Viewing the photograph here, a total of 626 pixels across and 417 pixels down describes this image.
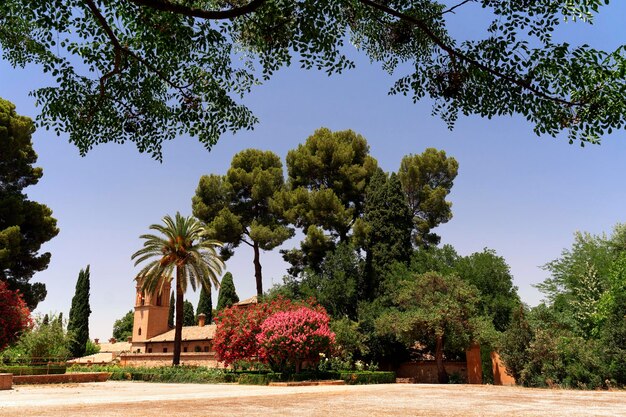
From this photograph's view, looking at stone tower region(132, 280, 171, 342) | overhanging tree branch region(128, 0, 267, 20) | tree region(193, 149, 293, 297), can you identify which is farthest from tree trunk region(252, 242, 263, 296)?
overhanging tree branch region(128, 0, 267, 20)

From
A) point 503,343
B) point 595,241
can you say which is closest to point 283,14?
point 503,343

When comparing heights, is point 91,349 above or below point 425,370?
above

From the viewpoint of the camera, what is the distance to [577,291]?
1169 inches

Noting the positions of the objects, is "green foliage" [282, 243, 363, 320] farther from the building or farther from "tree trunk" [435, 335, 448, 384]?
the building

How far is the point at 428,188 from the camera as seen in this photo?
134 feet

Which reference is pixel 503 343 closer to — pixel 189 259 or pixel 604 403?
pixel 604 403

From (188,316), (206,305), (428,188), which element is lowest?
(188,316)

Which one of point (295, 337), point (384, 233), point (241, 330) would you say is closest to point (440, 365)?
point (384, 233)

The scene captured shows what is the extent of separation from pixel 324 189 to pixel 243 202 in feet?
25.3

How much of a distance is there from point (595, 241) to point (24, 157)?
126 ft

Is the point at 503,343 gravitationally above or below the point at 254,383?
above

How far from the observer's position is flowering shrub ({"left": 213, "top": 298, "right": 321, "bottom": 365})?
28328 mm

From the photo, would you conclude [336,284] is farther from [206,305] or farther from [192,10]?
[192,10]

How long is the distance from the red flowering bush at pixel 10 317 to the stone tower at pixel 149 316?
2687cm
